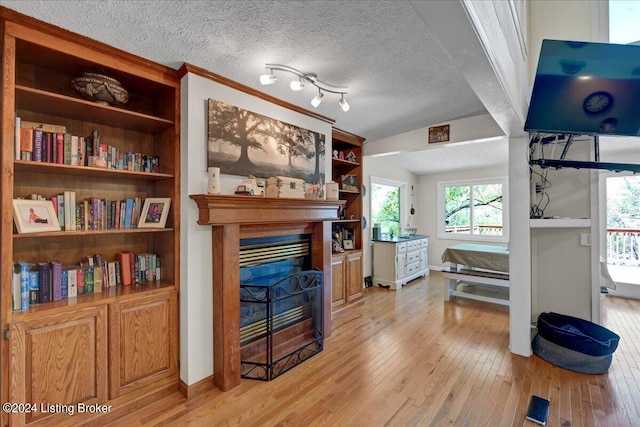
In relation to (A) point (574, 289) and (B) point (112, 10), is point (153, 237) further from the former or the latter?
(A) point (574, 289)

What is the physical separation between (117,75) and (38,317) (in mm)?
1649

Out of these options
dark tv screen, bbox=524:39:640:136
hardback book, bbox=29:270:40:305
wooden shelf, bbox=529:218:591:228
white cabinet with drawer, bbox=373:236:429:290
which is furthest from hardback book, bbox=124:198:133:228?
white cabinet with drawer, bbox=373:236:429:290

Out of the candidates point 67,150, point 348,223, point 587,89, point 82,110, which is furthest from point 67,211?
point 587,89

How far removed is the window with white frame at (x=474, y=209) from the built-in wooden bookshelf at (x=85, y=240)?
608 cm

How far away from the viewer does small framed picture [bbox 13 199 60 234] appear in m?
1.63

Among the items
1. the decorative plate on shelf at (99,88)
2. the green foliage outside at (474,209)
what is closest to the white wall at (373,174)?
the green foliage outside at (474,209)

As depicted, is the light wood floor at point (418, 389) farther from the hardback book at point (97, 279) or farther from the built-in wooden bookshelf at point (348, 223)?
the hardback book at point (97, 279)

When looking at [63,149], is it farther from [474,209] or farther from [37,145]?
[474,209]

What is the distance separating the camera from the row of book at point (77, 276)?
1.69 m

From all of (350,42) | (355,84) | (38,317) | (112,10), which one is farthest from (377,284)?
(112,10)

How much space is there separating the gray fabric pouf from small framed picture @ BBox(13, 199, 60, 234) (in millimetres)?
3974

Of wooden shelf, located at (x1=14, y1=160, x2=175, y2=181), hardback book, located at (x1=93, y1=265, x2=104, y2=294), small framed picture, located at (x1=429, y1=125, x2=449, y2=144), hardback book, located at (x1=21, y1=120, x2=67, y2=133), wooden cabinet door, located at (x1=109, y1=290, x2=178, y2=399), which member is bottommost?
wooden cabinet door, located at (x1=109, y1=290, x2=178, y2=399)

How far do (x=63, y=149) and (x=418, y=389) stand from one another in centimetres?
301

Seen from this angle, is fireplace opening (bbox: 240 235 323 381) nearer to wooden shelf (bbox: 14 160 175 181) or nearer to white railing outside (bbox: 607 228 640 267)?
wooden shelf (bbox: 14 160 175 181)
